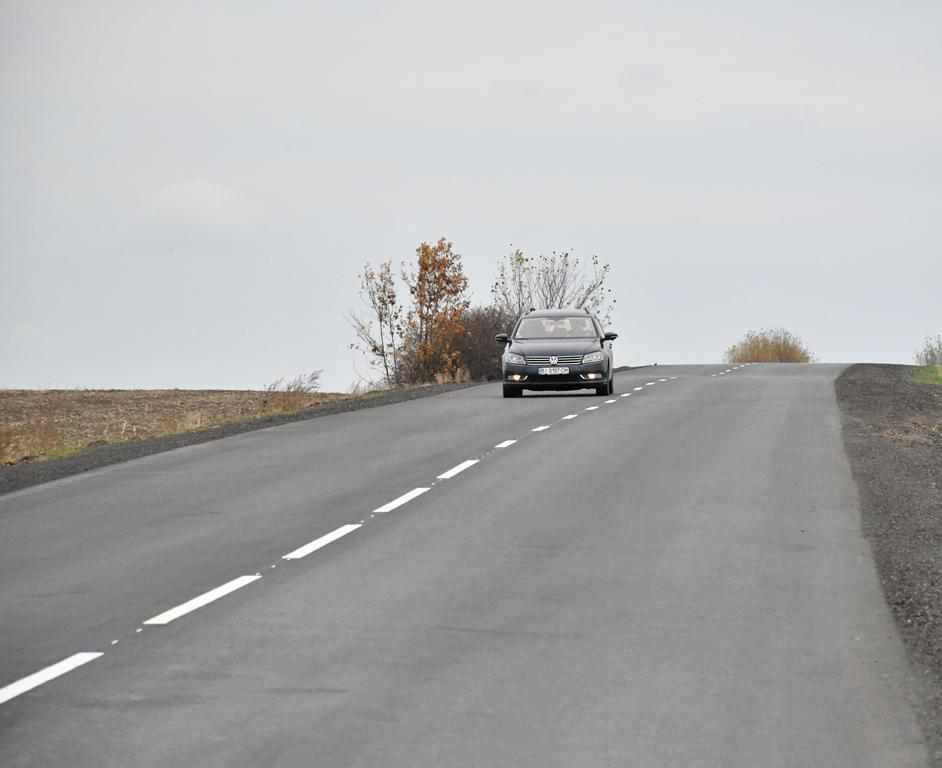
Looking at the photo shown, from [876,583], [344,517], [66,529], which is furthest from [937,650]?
[66,529]

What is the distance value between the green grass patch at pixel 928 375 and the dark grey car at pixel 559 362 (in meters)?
10.8

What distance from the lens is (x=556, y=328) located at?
32.9 metres

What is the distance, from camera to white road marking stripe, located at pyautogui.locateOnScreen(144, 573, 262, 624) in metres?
8.62

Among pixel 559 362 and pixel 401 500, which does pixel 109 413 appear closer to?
pixel 559 362

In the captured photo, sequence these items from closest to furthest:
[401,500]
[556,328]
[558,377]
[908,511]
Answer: [908,511] < [401,500] < [558,377] < [556,328]

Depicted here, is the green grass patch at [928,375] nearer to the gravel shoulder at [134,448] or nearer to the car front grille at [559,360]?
the car front grille at [559,360]

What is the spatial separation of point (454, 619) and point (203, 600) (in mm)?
Result: 1601

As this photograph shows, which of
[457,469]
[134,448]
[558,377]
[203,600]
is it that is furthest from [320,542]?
[558,377]

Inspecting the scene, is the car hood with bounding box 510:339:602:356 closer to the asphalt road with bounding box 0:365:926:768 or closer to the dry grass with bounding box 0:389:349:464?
the dry grass with bounding box 0:389:349:464

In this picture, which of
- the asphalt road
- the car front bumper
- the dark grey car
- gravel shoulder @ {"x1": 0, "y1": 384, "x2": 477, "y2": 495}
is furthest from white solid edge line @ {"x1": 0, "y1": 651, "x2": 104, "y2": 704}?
the car front bumper

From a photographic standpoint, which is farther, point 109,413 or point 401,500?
point 109,413

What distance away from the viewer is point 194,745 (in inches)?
234

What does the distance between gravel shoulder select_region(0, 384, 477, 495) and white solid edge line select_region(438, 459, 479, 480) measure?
14.8 feet

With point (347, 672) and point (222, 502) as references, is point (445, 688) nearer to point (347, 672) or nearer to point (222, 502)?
point (347, 672)
